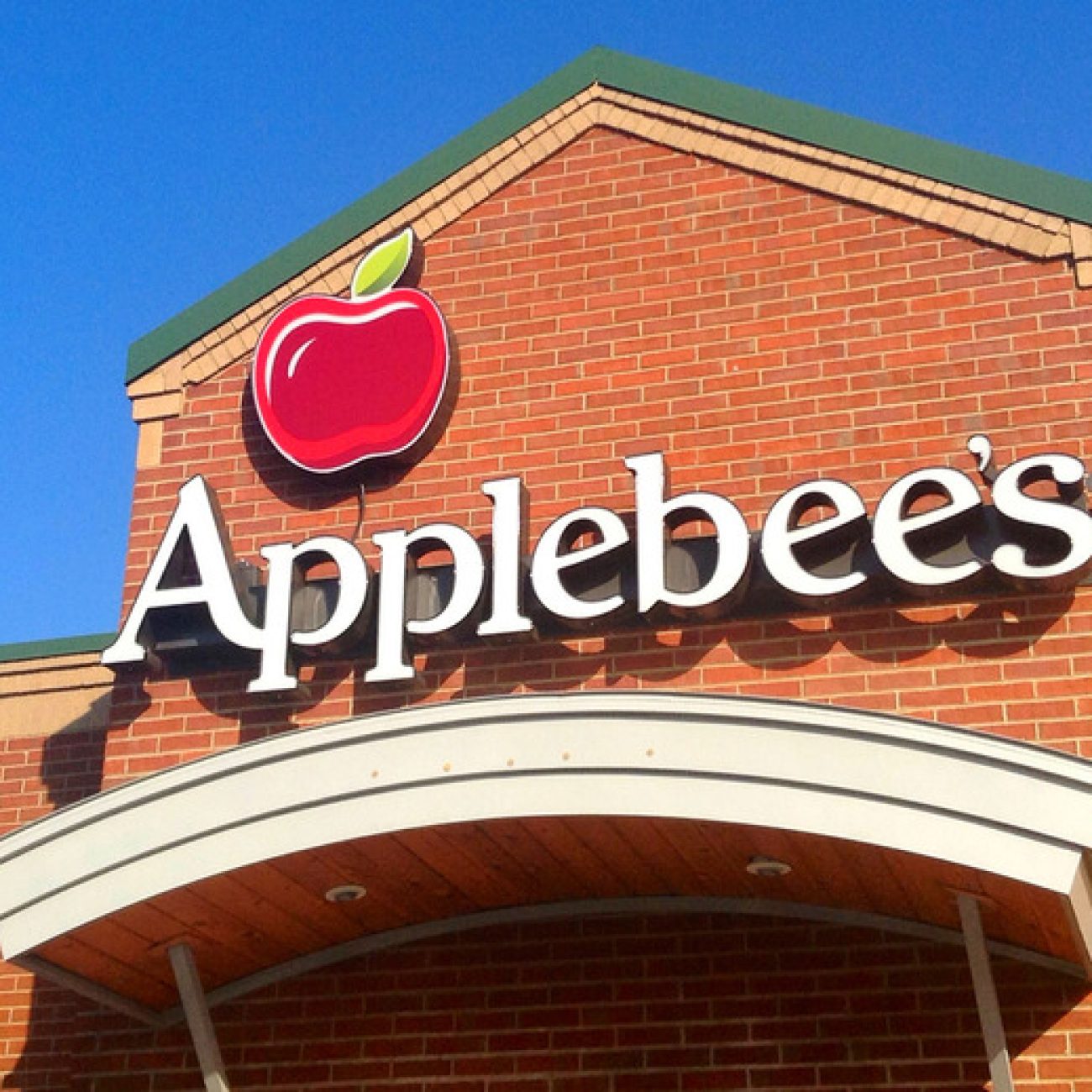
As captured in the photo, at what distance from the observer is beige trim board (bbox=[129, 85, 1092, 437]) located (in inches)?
415

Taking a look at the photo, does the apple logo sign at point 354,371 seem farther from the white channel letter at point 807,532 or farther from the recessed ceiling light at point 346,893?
the recessed ceiling light at point 346,893

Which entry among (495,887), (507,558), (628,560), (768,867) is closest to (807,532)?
(628,560)

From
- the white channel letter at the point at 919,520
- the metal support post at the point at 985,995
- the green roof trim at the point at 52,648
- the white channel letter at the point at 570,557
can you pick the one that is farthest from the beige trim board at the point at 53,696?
the metal support post at the point at 985,995

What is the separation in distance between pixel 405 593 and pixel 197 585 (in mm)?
1262

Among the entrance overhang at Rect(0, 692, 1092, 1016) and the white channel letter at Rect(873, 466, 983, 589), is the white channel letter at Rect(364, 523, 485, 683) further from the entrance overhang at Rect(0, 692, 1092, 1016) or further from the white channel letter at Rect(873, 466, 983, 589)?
the white channel letter at Rect(873, 466, 983, 589)

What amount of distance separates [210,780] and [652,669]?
7.68 ft

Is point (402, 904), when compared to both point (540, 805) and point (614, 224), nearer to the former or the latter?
point (540, 805)

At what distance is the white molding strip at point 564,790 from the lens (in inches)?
295

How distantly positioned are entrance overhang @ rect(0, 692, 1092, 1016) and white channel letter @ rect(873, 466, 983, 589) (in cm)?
148

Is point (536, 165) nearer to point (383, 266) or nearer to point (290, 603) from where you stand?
point (383, 266)

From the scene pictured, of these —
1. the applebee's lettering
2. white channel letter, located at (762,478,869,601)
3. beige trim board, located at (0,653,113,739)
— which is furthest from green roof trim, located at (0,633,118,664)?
white channel letter, located at (762,478,869,601)

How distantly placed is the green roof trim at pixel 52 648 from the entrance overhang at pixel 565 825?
3560 millimetres

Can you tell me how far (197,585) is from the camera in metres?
10.3

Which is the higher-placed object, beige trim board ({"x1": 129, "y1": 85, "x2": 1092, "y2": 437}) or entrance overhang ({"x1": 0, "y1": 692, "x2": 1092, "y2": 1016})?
beige trim board ({"x1": 129, "y1": 85, "x2": 1092, "y2": 437})
